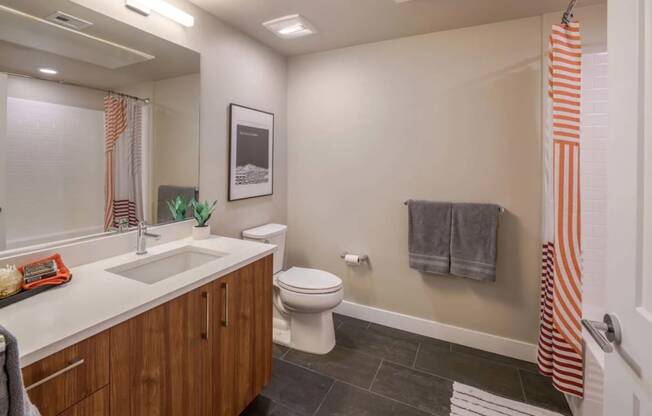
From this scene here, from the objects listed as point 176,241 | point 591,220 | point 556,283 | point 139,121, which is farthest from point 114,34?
point 591,220

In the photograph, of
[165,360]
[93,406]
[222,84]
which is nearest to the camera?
[93,406]

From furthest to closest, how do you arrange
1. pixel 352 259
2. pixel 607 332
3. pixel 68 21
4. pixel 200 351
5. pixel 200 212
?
pixel 352 259
pixel 200 212
pixel 68 21
pixel 200 351
pixel 607 332

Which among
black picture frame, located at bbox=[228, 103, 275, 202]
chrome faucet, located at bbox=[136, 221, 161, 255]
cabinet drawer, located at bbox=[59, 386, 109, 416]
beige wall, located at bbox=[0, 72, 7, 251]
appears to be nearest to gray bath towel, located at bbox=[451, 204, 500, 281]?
black picture frame, located at bbox=[228, 103, 275, 202]

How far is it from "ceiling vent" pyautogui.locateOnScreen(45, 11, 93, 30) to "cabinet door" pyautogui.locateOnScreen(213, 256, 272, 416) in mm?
1322

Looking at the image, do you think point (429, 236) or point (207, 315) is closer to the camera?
point (207, 315)

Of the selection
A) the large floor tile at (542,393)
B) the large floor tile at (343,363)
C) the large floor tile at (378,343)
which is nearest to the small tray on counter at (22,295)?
the large floor tile at (343,363)

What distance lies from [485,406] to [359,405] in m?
0.69

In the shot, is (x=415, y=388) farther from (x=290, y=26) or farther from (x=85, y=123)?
(x=290, y=26)

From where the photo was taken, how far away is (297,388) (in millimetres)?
1885

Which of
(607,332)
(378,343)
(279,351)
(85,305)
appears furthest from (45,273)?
(378,343)

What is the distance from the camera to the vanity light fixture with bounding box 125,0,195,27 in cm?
162

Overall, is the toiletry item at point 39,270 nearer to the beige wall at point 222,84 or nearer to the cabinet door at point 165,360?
the cabinet door at point 165,360

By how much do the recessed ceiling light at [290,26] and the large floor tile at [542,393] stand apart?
107 inches

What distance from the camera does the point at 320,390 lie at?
73.6 inches
